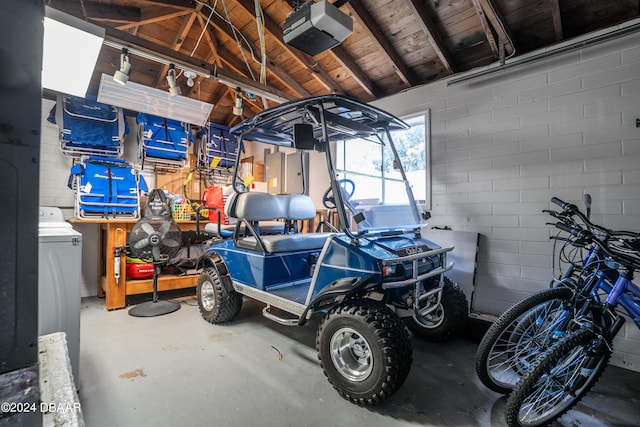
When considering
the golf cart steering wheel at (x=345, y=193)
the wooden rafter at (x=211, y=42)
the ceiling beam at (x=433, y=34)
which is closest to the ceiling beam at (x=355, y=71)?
the ceiling beam at (x=433, y=34)

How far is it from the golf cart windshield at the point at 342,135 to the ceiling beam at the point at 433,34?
1288 mm

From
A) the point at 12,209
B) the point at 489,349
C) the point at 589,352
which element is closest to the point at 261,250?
the point at 489,349

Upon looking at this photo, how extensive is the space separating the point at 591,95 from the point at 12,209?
4.08 metres

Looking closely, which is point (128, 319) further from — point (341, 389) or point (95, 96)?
point (95, 96)

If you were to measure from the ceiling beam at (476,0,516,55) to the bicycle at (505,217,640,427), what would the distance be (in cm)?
231

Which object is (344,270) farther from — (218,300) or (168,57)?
(168,57)

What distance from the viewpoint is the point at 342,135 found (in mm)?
3305

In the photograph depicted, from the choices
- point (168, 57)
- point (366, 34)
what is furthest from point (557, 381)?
point (168, 57)

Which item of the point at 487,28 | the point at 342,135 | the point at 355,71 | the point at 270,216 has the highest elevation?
the point at 355,71

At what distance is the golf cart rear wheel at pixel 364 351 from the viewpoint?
1828 millimetres

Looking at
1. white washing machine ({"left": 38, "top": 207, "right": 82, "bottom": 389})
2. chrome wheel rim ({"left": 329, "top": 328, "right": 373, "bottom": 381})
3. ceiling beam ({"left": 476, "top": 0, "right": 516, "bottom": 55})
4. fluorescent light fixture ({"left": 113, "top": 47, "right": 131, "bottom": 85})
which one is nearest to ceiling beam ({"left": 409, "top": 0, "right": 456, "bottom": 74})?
ceiling beam ({"left": 476, "top": 0, "right": 516, "bottom": 55})

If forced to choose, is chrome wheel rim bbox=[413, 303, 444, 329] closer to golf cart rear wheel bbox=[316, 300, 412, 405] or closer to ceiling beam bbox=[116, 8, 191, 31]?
golf cart rear wheel bbox=[316, 300, 412, 405]

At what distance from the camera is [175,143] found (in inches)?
197

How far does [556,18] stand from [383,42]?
1734mm
